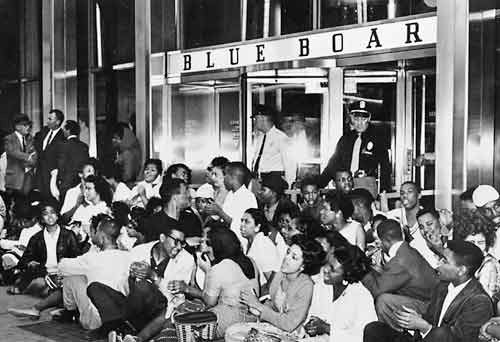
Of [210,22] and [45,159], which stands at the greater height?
[210,22]

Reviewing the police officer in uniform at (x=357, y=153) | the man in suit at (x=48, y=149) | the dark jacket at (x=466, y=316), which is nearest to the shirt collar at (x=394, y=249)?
the dark jacket at (x=466, y=316)

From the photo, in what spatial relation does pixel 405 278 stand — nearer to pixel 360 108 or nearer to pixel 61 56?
pixel 360 108

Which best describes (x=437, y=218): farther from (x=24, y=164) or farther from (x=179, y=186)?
(x=24, y=164)

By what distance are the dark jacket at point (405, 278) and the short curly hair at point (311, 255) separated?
0.38 m

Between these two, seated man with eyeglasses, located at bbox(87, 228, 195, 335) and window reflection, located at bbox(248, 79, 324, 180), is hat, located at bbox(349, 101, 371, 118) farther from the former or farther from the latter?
seated man with eyeglasses, located at bbox(87, 228, 195, 335)

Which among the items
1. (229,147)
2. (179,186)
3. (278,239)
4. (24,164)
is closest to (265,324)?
(278,239)

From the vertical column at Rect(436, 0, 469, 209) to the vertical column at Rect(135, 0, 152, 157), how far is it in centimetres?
537

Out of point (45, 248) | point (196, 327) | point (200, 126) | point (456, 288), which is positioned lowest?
point (196, 327)

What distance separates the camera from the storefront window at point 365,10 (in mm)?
8789

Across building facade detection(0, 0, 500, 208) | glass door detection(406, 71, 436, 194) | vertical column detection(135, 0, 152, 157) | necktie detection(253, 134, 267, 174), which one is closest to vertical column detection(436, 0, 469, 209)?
building facade detection(0, 0, 500, 208)

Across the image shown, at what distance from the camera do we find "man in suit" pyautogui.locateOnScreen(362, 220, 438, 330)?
6.26 m

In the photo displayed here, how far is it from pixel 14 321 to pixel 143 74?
4680 mm

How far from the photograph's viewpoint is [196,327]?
6.68 meters

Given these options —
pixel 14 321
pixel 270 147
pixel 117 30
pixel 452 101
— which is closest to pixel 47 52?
pixel 117 30
